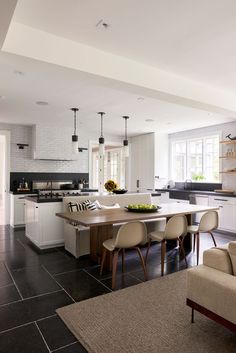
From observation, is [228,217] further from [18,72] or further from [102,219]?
[18,72]

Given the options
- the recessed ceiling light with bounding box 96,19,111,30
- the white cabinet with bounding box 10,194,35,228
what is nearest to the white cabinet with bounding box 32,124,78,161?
the white cabinet with bounding box 10,194,35,228

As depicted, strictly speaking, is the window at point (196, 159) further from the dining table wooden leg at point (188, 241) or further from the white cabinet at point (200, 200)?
the dining table wooden leg at point (188, 241)

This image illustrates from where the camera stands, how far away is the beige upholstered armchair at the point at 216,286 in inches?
70.7

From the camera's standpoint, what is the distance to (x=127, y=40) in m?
2.49

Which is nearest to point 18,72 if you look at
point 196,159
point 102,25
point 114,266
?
point 102,25

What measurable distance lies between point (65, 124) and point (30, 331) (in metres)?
5.21

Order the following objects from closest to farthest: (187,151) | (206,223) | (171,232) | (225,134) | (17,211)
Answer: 1. (171,232)
2. (206,223)
3. (17,211)
4. (225,134)
5. (187,151)

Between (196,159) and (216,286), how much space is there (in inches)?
219

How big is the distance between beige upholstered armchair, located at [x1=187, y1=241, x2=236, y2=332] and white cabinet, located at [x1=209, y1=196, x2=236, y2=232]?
369 cm

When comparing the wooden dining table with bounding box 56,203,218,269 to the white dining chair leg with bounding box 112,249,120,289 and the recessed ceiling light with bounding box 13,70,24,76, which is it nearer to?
the white dining chair leg with bounding box 112,249,120,289

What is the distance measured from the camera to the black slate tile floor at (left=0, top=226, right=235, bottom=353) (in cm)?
201

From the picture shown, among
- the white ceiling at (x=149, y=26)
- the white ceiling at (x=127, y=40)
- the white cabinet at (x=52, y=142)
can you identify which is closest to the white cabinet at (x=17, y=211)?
the white cabinet at (x=52, y=142)

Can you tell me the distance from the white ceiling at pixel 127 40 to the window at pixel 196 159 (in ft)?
9.48

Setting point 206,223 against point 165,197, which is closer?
point 206,223
